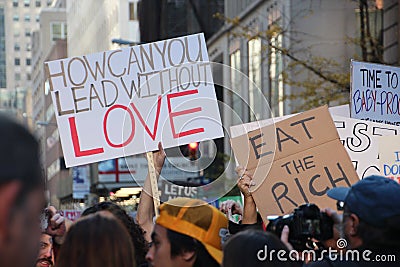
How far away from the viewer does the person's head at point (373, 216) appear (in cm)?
353

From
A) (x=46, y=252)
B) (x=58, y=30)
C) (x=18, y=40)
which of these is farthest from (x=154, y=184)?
(x=18, y=40)

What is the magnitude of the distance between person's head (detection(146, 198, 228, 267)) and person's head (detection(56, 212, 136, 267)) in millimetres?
233

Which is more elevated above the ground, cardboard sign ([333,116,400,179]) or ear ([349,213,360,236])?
ear ([349,213,360,236])

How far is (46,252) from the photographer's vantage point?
5289 millimetres

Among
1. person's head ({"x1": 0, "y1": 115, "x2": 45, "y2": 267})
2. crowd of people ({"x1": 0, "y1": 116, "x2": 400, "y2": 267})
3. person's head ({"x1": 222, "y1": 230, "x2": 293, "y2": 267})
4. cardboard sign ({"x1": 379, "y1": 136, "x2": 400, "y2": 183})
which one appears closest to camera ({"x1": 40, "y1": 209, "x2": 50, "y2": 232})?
crowd of people ({"x1": 0, "y1": 116, "x2": 400, "y2": 267})

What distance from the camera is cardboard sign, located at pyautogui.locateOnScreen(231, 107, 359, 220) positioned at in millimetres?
5613

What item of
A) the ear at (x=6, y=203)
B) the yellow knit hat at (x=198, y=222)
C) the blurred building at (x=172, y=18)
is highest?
the ear at (x=6, y=203)

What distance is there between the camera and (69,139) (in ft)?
20.3

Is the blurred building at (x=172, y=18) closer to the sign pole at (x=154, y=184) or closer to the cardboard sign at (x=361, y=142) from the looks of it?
the cardboard sign at (x=361, y=142)

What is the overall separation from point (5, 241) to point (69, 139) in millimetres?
4517

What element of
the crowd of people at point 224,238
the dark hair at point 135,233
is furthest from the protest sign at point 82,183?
the crowd of people at point 224,238

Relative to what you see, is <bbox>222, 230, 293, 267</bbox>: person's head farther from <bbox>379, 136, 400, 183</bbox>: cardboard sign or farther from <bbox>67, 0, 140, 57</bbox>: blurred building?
<bbox>67, 0, 140, 57</bbox>: blurred building

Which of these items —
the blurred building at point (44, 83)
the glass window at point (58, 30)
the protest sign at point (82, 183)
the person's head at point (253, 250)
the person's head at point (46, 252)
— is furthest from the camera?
the glass window at point (58, 30)

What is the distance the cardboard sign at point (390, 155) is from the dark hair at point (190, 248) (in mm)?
2610
